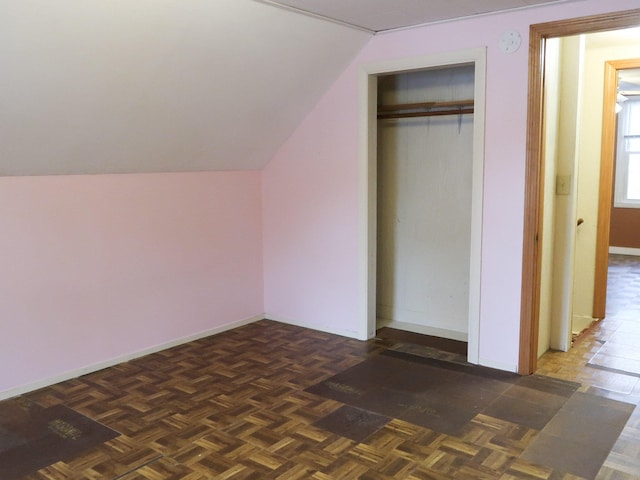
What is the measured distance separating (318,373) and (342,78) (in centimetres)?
210

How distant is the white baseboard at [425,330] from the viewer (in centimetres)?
436

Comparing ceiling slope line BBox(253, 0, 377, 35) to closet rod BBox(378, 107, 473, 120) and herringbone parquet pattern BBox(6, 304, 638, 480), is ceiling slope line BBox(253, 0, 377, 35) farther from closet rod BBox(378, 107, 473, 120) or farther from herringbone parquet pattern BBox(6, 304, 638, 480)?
herringbone parquet pattern BBox(6, 304, 638, 480)

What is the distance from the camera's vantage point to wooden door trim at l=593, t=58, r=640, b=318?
14.9 feet

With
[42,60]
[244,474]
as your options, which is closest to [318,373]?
[244,474]

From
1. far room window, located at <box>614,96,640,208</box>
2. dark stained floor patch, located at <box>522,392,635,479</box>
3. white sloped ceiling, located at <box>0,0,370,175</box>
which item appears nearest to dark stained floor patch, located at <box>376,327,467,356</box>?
dark stained floor patch, located at <box>522,392,635,479</box>

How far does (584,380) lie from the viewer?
3.50m

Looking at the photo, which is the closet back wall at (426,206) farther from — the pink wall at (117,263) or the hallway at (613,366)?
the pink wall at (117,263)

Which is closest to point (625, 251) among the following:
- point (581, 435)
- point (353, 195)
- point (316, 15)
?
point (353, 195)

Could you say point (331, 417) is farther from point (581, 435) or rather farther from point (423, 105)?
point (423, 105)

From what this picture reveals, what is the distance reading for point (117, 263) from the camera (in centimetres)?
377

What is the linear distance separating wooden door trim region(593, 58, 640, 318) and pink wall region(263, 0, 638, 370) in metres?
1.59

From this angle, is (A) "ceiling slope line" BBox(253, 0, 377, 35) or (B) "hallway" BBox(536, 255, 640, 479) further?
(A) "ceiling slope line" BBox(253, 0, 377, 35)

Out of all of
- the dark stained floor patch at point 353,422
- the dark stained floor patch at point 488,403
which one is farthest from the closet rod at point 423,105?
the dark stained floor patch at point 353,422

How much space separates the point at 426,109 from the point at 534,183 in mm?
1223
